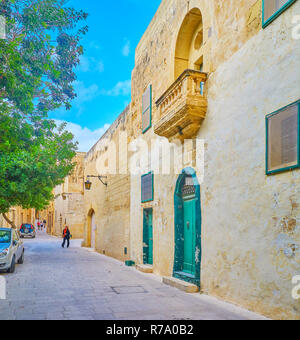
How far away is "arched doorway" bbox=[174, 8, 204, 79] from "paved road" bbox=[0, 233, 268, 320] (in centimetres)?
543

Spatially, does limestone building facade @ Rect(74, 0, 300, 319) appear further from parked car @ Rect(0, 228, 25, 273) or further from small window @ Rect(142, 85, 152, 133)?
parked car @ Rect(0, 228, 25, 273)

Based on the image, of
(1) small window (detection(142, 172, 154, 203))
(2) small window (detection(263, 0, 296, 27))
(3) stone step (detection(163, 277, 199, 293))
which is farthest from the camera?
(1) small window (detection(142, 172, 154, 203))

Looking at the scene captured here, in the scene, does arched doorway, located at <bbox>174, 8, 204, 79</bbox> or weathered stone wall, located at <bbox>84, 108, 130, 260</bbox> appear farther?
weathered stone wall, located at <bbox>84, 108, 130, 260</bbox>

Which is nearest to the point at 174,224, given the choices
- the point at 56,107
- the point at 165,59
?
the point at 165,59

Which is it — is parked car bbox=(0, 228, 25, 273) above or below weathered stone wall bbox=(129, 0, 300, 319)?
below

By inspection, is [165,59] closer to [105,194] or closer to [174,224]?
[174,224]

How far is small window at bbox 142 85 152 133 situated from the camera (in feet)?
35.8

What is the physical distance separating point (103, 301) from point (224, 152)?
3492mm

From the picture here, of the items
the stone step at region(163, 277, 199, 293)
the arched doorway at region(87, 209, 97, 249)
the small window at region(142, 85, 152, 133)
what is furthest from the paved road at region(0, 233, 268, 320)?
the arched doorway at region(87, 209, 97, 249)

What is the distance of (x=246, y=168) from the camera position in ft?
18.6

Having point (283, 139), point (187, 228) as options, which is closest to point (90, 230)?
point (187, 228)

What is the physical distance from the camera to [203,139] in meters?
7.27

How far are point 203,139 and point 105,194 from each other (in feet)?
35.6
